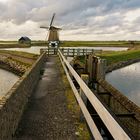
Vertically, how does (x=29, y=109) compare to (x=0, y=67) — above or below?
above

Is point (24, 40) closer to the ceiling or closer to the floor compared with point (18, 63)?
closer to the floor

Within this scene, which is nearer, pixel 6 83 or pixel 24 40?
pixel 6 83

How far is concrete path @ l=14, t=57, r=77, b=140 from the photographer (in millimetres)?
8039

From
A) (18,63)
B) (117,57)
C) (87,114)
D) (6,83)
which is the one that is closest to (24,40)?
(117,57)

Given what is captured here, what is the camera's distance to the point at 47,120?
30.9 ft

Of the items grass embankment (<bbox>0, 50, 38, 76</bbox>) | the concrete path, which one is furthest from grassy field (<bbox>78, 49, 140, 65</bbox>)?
the concrete path

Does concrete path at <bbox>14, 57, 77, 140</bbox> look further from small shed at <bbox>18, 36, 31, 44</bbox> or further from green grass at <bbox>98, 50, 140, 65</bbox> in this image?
small shed at <bbox>18, 36, 31, 44</bbox>

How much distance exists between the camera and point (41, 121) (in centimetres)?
930

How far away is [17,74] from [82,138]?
39.4 metres

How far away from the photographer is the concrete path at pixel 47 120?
26.4ft

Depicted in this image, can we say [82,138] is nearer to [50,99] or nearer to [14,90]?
[14,90]

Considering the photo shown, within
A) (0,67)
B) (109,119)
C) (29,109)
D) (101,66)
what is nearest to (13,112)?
(29,109)

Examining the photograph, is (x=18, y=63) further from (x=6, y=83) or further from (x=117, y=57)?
(x=117, y=57)

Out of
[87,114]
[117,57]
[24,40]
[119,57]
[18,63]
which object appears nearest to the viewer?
[87,114]
